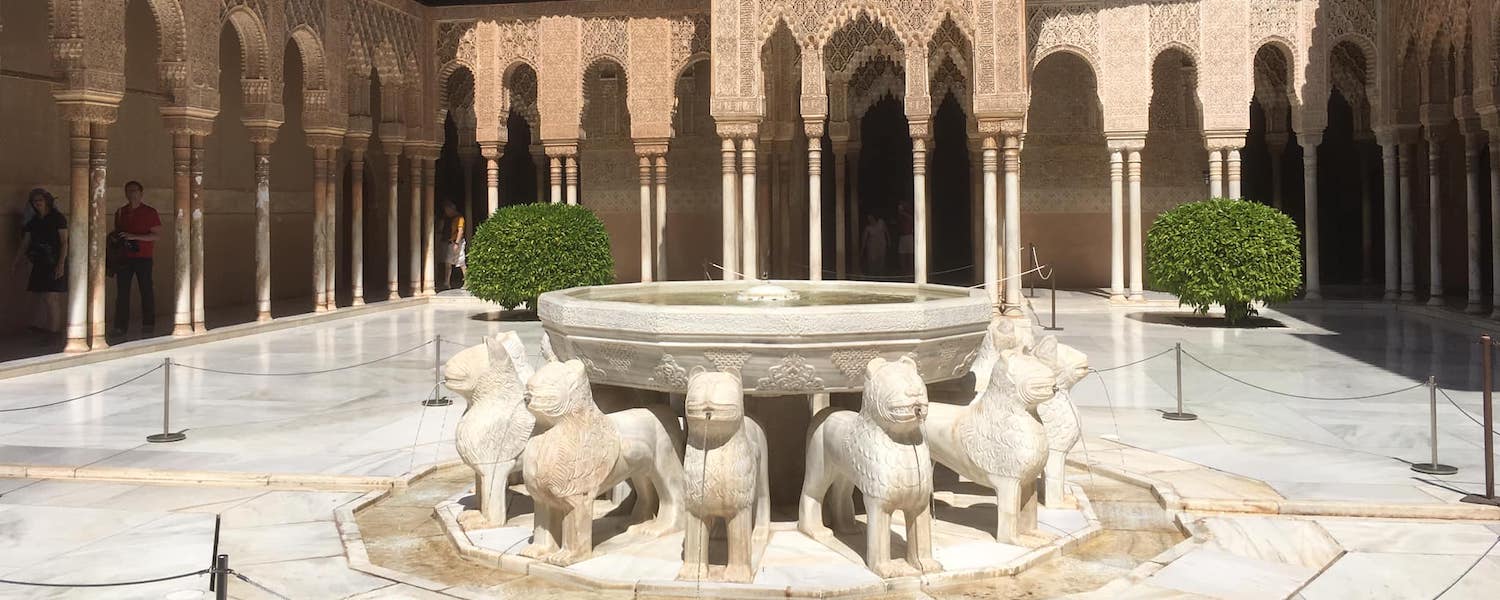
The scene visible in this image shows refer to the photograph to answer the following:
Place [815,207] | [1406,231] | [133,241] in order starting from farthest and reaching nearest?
1. [1406,231]
2. [815,207]
3. [133,241]

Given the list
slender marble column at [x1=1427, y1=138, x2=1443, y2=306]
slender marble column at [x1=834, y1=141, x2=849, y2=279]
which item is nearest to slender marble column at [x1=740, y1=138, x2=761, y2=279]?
slender marble column at [x1=834, y1=141, x2=849, y2=279]

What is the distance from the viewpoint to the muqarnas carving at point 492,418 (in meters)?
4.35

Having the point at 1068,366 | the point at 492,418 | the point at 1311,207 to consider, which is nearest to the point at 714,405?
the point at 492,418

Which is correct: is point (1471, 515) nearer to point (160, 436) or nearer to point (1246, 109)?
point (160, 436)

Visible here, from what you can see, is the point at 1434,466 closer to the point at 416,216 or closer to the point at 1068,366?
the point at 1068,366

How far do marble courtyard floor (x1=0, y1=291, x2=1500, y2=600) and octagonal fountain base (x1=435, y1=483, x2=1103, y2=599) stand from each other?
0.49ft

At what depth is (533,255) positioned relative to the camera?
1334 centimetres

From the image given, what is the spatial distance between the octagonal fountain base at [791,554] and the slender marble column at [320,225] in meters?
10.9

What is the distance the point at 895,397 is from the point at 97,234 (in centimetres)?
955

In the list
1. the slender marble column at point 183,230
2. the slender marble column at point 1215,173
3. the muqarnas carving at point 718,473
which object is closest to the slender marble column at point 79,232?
the slender marble column at point 183,230

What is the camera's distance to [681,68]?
16062mm

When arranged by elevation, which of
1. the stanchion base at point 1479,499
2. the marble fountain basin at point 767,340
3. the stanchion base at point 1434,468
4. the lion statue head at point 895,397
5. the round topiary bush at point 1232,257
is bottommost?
the stanchion base at point 1479,499

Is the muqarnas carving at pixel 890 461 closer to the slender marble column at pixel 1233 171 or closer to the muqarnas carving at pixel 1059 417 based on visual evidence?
the muqarnas carving at pixel 1059 417

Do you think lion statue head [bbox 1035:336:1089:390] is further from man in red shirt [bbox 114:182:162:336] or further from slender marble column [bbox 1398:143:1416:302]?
slender marble column [bbox 1398:143:1416:302]
